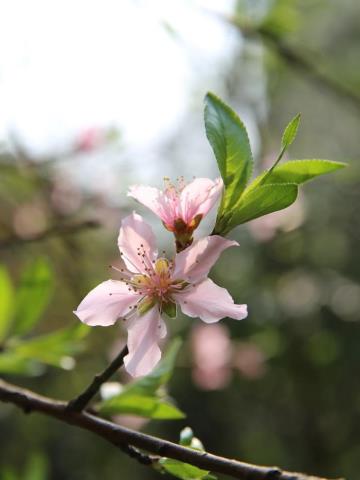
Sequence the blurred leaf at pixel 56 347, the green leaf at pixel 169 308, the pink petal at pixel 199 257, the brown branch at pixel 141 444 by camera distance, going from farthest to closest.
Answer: the blurred leaf at pixel 56 347 → the green leaf at pixel 169 308 → the pink petal at pixel 199 257 → the brown branch at pixel 141 444

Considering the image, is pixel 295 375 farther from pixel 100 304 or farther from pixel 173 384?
pixel 100 304

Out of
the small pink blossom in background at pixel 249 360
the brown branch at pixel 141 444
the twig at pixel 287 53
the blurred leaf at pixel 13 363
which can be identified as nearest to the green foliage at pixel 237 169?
the brown branch at pixel 141 444

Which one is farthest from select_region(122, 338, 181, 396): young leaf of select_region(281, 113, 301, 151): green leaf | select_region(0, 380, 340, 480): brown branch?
select_region(281, 113, 301, 151): green leaf

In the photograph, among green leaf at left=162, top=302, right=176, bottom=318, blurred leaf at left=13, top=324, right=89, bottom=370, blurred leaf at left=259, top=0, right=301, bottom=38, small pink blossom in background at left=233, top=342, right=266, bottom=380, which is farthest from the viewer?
small pink blossom in background at left=233, top=342, right=266, bottom=380

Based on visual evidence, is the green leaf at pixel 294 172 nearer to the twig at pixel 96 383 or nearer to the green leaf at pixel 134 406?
the twig at pixel 96 383

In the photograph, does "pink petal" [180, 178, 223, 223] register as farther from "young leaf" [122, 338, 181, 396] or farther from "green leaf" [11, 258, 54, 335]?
"green leaf" [11, 258, 54, 335]

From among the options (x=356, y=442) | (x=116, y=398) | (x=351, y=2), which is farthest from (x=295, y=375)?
(x=351, y=2)

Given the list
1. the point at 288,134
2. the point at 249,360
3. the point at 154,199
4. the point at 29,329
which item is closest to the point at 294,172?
the point at 288,134
